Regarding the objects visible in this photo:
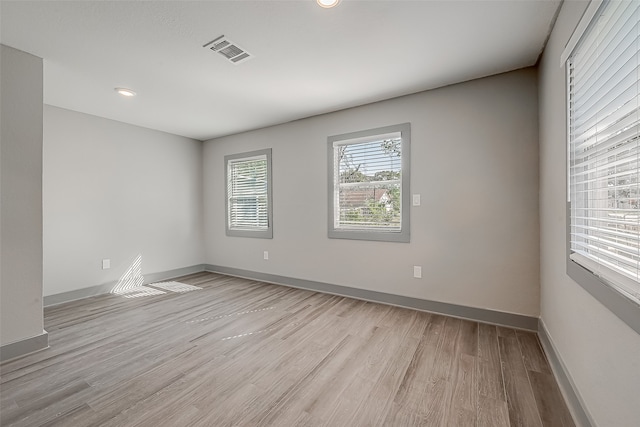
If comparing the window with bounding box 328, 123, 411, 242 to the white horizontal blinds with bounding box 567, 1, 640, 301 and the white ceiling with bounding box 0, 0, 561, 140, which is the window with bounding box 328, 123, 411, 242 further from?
the white horizontal blinds with bounding box 567, 1, 640, 301

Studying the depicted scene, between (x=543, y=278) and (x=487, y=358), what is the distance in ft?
2.90

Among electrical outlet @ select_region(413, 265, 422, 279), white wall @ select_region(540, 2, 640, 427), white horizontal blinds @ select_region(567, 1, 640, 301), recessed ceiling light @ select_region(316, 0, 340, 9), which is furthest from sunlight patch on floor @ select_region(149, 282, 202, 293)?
white horizontal blinds @ select_region(567, 1, 640, 301)

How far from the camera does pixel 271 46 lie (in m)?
2.07

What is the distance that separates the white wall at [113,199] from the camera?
3.23 metres

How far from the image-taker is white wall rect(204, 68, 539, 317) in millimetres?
2424

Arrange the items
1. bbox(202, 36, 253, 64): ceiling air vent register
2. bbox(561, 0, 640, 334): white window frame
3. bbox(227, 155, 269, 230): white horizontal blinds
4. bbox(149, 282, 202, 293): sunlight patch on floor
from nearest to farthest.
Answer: bbox(561, 0, 640, 334): white window frame < bbox(202, 36, 253, 64): ceiling air vent register < bbox(149, 282, 202, 293): sunlight patch on floor < bbox(227, 155, 269, 230): white horizontal blinds

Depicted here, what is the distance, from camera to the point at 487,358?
1977 millimetres

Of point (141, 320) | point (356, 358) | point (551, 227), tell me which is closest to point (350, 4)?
point (551, 227)

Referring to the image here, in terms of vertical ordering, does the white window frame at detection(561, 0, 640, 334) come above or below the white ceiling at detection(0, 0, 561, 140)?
below

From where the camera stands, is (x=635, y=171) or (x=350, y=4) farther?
(x=350, y=4)

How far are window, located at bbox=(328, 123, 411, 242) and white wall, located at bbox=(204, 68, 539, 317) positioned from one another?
110 millimetres

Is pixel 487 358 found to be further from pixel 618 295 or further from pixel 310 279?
pixel 310 279

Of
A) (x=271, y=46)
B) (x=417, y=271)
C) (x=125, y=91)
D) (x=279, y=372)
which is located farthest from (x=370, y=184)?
(x=125, y=91)

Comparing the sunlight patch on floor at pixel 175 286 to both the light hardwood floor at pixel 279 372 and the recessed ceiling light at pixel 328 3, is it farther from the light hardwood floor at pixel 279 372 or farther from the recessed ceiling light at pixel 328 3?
the recessed ceiling light at pixel 328 3
